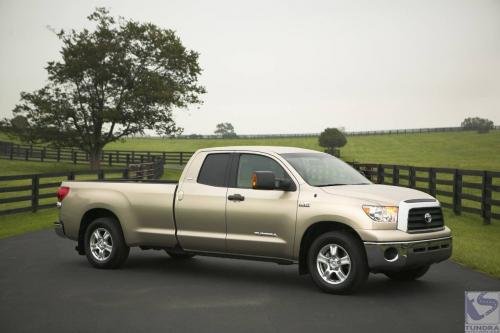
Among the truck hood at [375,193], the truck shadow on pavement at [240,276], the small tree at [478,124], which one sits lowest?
the truck shadow on pavement at [240,276]

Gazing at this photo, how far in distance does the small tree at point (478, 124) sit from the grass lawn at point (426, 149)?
5.56 feet

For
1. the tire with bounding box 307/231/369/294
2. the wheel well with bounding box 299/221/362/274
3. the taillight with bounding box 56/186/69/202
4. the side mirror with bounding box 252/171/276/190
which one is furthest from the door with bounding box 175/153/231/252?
the taillight with bounding box 56/186/69/202

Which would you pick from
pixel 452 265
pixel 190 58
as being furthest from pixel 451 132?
pixel 452 265

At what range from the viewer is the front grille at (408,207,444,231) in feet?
27.6

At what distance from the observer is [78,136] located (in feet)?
166

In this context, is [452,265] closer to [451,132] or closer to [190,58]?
[190,58]

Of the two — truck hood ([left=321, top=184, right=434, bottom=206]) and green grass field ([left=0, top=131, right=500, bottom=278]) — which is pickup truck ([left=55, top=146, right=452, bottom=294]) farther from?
green grass field ([left=0, top=131, right=500, bottom=278])

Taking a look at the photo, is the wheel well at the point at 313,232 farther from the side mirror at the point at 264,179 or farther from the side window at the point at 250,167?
the side window at the point at 250,167

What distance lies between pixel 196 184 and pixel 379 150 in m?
83.1

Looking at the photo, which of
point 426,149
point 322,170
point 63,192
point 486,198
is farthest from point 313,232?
point 426,149

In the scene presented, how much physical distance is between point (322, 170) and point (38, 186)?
44.4 feet

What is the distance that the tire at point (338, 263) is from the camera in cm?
829

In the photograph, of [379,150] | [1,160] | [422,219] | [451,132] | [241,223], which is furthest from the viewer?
[451,132]

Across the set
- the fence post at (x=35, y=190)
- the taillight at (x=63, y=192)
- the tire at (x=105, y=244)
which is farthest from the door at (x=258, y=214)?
the fence post at (x=35, y=190)
